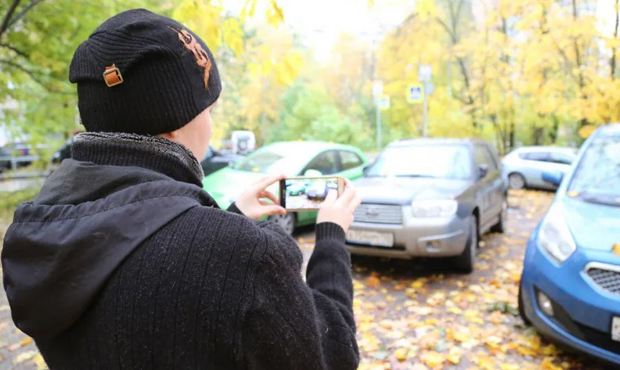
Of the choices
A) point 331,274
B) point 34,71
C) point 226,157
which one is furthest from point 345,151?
point 331,274

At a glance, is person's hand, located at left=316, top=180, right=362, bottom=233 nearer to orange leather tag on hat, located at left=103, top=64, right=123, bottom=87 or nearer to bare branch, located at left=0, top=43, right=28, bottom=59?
orange leather tag on hat, located at left=103, top=64, right=123, bottom=87

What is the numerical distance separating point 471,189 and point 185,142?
5256mm

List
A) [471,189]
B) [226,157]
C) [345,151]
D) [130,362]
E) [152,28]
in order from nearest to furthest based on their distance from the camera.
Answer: [130,362], [152,28], [471,189], [345,151], [226,157]

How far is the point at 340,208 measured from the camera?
1.36 meters

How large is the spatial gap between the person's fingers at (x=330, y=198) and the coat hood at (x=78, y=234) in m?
0.52

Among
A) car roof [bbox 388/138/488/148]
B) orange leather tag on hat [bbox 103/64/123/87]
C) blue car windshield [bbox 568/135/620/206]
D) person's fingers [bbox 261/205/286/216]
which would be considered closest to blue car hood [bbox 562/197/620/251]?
blue car windshield [bbox 568/135/620/206]

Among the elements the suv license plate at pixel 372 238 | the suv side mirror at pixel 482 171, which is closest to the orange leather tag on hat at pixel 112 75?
the suv license plate at pixel 372 238

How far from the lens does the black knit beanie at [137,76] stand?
0.93 meters

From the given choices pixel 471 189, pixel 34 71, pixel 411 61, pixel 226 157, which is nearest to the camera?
pixel 471 189

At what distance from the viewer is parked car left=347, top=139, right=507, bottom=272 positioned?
5152 mm

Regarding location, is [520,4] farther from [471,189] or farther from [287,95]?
[287,95]

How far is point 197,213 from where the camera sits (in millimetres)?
846

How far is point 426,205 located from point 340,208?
4.05 m

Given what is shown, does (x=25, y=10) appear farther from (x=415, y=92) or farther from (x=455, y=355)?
(x=415, y=92)
